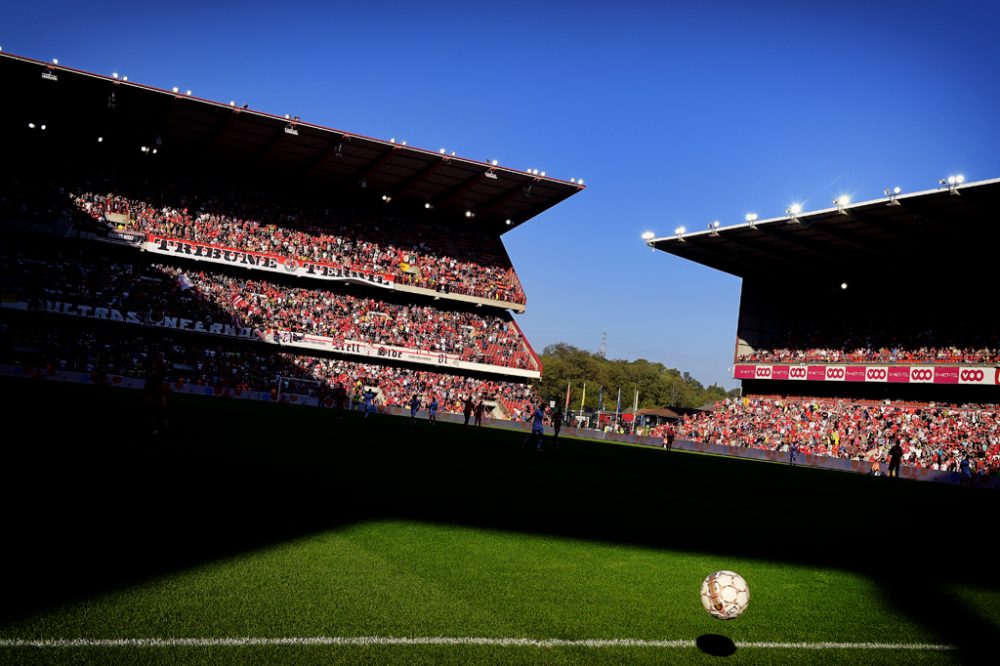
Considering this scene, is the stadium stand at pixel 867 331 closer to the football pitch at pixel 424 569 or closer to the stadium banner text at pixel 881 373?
the stadium banner text at pixel 881 373

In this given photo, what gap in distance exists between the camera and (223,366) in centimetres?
5131

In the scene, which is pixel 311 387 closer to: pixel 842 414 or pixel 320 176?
pixel 320 176

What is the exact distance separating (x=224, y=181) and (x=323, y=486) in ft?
174

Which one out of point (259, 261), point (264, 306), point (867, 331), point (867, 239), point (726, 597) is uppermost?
point (867, 239)

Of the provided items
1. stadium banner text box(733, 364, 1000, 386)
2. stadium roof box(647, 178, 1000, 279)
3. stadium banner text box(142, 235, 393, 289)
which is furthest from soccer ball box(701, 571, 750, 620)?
stadium banner text box(142, 235, 393, 289)

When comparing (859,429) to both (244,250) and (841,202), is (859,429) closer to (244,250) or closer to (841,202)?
(841,202)

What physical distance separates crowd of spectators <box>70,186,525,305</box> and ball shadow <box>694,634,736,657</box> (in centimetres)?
5404

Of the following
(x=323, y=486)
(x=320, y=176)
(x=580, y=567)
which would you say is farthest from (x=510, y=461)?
(x=320, y=176)

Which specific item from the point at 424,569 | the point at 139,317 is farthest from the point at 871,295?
the point at 424,569

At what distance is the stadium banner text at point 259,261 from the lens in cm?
5316

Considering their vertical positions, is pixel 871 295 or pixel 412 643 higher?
pixel 871 295

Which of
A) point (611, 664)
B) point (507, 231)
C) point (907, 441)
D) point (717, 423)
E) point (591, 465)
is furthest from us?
point (507, 231)

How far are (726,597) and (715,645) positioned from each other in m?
0.41

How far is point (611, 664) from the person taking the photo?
5.22 metres
